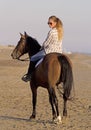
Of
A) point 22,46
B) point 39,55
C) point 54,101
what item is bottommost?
point 54,101

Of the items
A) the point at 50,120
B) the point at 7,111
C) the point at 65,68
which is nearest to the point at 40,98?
the point at 7,111

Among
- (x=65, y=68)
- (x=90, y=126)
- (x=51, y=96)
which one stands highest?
(x=65, y=68)

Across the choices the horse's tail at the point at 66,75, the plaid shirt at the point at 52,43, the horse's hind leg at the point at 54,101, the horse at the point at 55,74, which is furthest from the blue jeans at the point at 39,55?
the horse's hind leg at the point at 54,101

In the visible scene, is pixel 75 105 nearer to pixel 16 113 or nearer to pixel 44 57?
pixel 16 113

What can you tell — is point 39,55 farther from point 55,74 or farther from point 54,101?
point 54,101

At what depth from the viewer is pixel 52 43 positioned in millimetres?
12078

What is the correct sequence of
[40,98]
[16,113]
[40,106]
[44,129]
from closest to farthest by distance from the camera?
[44,129], [16,113], [40,106], [40,98]

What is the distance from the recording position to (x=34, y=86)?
493 inches

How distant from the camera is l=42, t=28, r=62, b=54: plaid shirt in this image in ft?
39.5

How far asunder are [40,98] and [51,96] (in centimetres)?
633

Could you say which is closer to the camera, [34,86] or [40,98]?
[34,86]

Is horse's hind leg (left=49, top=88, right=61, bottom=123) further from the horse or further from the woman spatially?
the woman

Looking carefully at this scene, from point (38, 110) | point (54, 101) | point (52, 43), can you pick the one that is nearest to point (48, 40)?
point (52, 43)

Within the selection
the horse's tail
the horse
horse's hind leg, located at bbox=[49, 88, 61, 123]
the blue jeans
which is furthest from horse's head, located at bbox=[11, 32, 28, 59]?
horse's hind leg, located at bbox=[49, 88, 61, 123]
